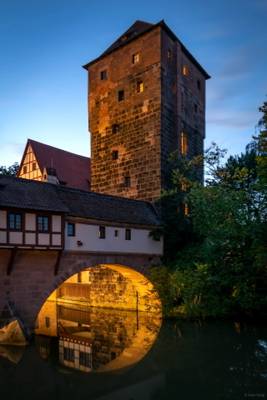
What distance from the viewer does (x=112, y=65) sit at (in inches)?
976

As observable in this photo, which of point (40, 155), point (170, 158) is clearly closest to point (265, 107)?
point (170, 158)

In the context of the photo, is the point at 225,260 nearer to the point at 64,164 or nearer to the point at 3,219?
the point at 3,219

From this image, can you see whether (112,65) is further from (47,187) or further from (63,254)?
(63,254)

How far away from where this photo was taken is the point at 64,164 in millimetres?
30797

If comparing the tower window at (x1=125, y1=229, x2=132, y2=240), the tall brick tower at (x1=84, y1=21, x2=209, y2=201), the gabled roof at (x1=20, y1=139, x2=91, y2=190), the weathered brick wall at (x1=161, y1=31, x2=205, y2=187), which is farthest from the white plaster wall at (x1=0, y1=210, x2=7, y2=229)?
the gabled roof at (x1=20, y1=139, x2=91, y2=190)

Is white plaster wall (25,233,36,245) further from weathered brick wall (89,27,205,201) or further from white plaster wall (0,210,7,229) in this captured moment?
weathered brick wall (89,27,205,201)

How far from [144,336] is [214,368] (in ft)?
16.7

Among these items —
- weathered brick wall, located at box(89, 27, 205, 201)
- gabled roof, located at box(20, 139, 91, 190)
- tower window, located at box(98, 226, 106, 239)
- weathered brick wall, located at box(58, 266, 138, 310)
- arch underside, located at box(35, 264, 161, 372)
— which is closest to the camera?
arch underside, located at box(35, 264, 161, 372)

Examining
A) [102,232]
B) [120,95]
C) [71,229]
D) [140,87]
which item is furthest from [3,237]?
[120,95]

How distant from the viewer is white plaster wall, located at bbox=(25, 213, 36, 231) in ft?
44.9

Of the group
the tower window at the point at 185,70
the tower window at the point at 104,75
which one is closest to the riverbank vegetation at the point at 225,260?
the tower window at the point at 185,70

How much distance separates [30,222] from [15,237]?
869 millimetres

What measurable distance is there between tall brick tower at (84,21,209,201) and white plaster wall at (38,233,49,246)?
9.12 m

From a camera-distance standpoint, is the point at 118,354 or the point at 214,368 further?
the point at 118,354
